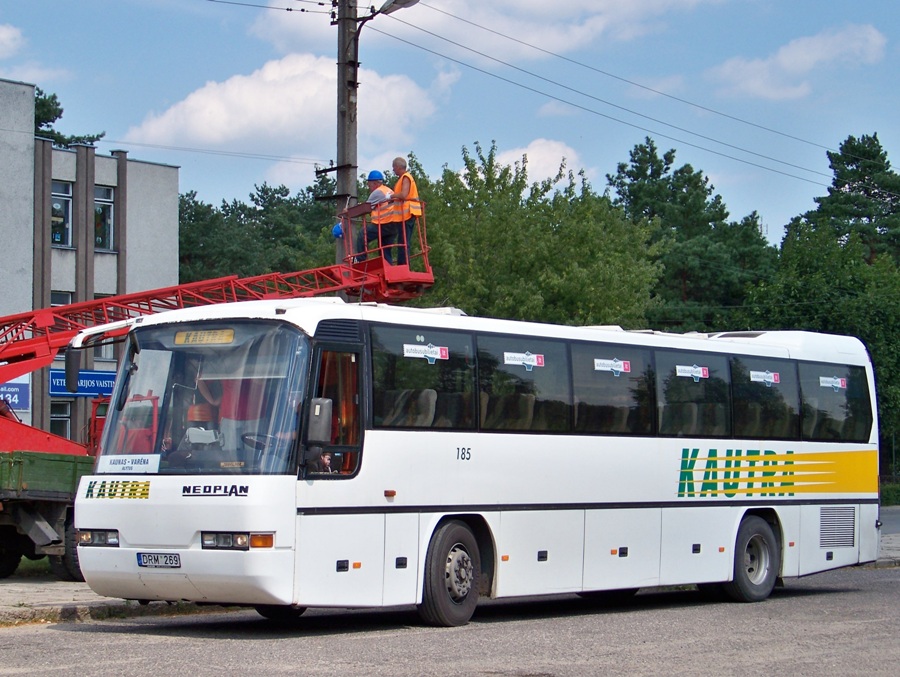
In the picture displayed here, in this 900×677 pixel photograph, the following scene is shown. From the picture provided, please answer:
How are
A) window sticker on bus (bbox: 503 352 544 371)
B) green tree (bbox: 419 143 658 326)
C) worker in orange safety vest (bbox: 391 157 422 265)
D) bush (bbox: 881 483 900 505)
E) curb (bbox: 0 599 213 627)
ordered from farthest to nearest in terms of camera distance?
bush (bbox: 881 483 900 505) < green tree (bbox: 419 143 658 326) < worker in orange safety vest (bbox: 391 157 422 265) < window sticker on bus (bbox: 503 352 544 371) < curb (bbox: 0 599 213 627)

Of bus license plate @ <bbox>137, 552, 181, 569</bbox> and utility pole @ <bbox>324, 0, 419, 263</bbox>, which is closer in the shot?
bus license plate @ <bbox>137, 552, 181, 569</bbox>

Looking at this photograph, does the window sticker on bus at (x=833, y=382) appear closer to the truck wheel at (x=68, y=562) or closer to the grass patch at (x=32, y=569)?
the truck wheel at (x=68, y=562)

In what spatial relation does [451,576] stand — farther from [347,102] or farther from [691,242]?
[691,242]

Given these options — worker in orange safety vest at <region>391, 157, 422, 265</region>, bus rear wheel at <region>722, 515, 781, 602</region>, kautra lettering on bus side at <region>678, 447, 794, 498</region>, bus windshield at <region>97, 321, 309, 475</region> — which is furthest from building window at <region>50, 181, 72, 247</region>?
bus windshield at <region>97, 321, 309, 475</region>

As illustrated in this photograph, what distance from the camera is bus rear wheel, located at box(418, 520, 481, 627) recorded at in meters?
13.5

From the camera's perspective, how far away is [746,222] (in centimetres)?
8119

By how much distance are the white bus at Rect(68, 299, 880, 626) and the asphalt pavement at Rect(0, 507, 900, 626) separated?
126 centimetres

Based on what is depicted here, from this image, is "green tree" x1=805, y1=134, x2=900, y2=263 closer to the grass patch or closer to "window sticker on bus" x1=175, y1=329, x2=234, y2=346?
the grass patch

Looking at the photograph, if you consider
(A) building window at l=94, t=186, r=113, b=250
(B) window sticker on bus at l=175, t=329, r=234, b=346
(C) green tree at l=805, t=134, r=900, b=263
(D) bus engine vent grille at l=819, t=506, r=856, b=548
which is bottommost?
(D) bus engine vent grille at l=819, t=506, r=856, b=548

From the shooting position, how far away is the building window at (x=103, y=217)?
43594mm

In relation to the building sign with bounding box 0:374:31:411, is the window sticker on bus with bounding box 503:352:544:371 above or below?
above

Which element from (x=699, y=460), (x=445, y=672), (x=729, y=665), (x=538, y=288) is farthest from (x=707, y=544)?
(x=538, y=288)

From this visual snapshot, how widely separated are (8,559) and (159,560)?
28.7 ft

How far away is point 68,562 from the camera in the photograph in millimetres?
19484
